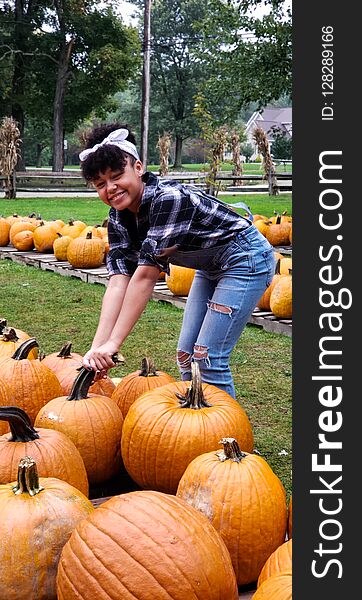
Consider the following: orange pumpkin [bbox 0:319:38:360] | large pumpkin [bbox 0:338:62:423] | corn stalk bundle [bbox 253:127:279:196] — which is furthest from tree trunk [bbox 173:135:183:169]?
large pumpkin [bbox 0:338:62:423]

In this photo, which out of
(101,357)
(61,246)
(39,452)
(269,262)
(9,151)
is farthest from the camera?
(9,151)

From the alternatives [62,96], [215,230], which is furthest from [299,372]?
[62,96]

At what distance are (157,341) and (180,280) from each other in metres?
1.36

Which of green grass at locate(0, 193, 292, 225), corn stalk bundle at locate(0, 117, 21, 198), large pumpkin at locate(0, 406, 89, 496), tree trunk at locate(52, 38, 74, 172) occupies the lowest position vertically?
large pumpkin at locate(0, 406, 89, 496)

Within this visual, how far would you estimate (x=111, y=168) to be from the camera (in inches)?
117

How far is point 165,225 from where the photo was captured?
302 centimetres

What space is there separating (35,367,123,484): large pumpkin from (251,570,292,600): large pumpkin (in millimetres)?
1265

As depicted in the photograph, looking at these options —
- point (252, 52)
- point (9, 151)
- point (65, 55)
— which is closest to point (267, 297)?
point (252, 52)

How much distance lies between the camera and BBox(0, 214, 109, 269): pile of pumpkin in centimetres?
893

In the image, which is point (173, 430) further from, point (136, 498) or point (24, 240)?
point (24, 240)

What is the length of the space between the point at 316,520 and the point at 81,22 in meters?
35.1

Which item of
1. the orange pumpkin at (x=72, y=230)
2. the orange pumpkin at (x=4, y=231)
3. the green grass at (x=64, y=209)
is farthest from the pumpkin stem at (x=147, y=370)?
the green grass at (x=64, y=209)

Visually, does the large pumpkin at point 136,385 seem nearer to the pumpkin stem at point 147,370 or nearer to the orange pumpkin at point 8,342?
the pumpkin stem at point 147,370

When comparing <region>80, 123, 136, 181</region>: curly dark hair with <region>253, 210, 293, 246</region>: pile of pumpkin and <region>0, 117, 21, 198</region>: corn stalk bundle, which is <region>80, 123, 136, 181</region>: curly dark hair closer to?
<region>253, 210, 293, 246</region>: pile of pumpkin
